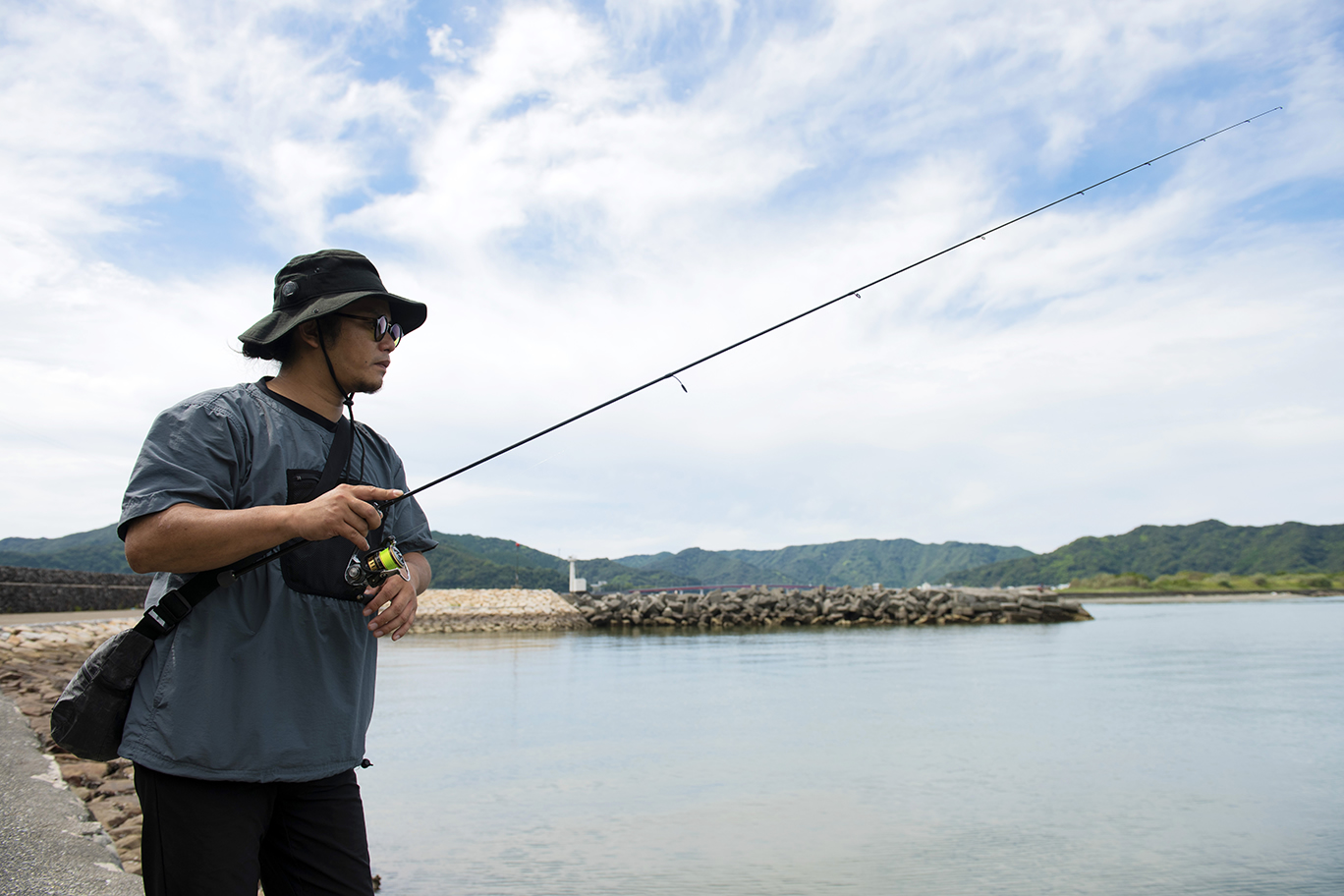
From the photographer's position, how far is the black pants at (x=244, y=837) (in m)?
1.45

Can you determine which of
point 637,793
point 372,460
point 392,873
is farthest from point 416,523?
point 637,793

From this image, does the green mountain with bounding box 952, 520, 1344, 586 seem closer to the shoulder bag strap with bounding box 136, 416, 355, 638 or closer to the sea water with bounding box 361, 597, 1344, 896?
the sea water with bounding box 361, 597, 1344, 896

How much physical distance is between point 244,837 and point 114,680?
36 cm

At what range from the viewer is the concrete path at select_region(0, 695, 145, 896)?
111 inches

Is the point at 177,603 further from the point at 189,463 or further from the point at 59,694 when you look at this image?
the point at 59,694

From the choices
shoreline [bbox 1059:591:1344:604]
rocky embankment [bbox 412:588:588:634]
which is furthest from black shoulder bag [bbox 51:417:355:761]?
shoreline [bbox 1059:591:1344:604]

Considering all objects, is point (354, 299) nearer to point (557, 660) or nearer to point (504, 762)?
point (504, 762)

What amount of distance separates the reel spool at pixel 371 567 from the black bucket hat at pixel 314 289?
0.48m

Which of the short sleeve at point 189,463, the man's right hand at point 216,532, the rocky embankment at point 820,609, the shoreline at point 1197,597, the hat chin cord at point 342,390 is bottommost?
the shoreline at point 1197,597

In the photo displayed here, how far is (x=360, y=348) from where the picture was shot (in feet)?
5.89

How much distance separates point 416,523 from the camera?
204cm

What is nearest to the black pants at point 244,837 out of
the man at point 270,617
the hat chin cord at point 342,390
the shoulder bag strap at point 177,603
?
the man at point 270,617

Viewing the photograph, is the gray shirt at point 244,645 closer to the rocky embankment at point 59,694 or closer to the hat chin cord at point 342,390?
the hat chin cord at point 342,390

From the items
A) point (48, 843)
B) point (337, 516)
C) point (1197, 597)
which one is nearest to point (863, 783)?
point (48, 843)
